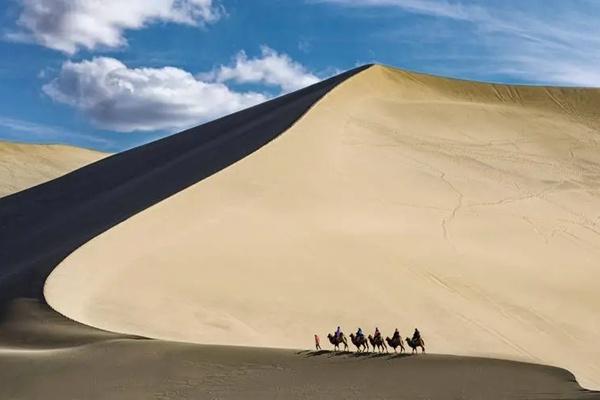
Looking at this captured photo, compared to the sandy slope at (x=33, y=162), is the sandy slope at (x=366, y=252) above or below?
below

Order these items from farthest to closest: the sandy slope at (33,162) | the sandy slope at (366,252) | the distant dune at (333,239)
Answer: the sandy slope at (33,162) < the sandy slope at (366,252) < the distant dune at (333,239)

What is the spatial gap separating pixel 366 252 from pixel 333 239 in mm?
1032

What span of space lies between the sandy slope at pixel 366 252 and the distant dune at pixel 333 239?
6cm

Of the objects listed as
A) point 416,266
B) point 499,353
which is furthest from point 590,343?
point 416,266

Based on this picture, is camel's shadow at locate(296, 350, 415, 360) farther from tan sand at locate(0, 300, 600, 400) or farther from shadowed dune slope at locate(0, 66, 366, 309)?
Answer: shadowed dune slope at locate(0, 66, 366, 309)

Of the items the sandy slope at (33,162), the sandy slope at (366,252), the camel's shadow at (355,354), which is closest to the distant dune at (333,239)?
the sandy slope at (366,252)

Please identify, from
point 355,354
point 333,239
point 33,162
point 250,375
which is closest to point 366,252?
point 333,239

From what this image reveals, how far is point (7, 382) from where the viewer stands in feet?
35.5

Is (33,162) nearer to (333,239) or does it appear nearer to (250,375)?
(333,239)

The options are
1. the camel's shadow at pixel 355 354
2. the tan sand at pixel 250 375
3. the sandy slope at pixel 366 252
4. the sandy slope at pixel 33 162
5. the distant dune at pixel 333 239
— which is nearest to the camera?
the tan sand at pixel 250 375

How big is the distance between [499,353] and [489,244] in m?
6.48

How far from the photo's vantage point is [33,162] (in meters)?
73.2

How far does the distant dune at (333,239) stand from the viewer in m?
15.1

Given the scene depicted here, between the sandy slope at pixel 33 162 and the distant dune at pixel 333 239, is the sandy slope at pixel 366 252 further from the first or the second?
the sandy slope at pixel 33 162
